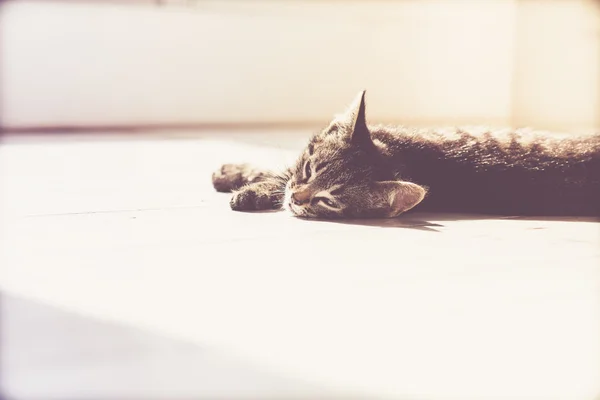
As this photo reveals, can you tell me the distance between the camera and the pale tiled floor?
85cm

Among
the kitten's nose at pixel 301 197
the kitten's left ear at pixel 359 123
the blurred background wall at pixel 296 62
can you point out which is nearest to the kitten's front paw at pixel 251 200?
the kitten's nose at pixel 301 197

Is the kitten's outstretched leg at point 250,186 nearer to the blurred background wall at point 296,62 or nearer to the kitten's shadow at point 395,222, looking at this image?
the kitten's shadow at point 395,222

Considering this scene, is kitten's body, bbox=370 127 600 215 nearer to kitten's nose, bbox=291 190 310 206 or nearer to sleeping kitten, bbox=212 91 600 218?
sleeping kitten, bbox=212 91 600 218

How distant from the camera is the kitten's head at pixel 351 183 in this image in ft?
5.78

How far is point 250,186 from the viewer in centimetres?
198

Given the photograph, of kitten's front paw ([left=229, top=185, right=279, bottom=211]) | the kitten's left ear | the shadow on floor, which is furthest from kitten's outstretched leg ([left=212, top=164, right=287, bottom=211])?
the shadow on floor

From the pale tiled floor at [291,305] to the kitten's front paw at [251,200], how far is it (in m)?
0.04

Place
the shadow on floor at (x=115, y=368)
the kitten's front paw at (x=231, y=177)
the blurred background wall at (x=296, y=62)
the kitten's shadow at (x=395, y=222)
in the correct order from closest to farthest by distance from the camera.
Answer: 1. the shadow on floor at (x=115, y=368)
2. the kitten's shadow at (x=395, y=222)
3. the kitten's front paw at (x=231, y=177)
4. the blurred background wall at (x=296, y=62)

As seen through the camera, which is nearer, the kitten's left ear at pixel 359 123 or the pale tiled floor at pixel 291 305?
the pale tiled floor at pixel 291 305

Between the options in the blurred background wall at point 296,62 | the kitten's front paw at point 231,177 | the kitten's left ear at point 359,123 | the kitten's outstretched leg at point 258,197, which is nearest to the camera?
the kitten's left ear at point 359,123

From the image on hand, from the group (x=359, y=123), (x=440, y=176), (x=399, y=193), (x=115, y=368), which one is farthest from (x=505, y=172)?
(x=115, y=368)

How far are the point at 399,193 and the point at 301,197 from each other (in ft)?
0.87

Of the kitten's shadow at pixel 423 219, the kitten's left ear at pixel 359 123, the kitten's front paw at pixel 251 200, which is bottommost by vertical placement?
the kitten's shadow at pixel 423 219

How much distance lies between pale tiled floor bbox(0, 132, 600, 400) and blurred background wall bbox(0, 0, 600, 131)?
9.61 ft
